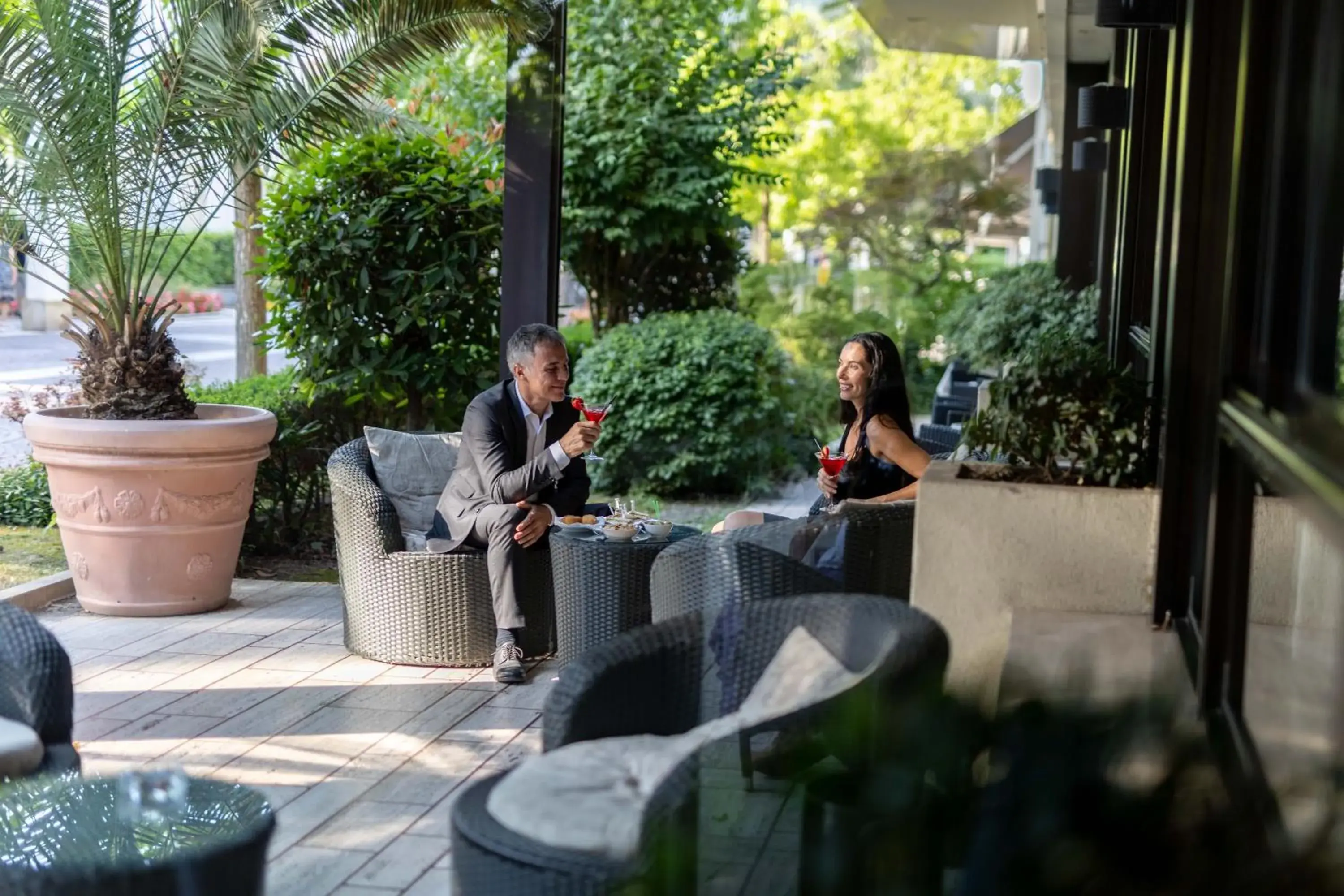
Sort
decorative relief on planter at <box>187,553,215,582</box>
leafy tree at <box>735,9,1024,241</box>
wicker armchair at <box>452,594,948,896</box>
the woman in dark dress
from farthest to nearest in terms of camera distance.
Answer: leafy tree at <box>735,9,1024,241</box>, decorative relief on planter at <box>187,553,215,582</box>, the woman in dark dress, wicker armchair at <box>452,594,948,896</box>

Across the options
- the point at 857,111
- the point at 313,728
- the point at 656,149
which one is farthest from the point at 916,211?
the point at 313,728

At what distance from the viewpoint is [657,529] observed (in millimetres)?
4574

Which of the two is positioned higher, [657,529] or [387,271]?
[387,271]

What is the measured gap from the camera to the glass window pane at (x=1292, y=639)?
2.14 m

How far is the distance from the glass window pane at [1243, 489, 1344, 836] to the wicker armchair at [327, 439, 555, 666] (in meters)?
2.42

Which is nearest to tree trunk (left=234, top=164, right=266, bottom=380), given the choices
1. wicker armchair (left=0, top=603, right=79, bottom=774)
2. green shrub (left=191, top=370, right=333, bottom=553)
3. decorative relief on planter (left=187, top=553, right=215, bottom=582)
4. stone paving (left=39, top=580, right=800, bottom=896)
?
green shrub (left=191, top=370, right=333, bottom=553)

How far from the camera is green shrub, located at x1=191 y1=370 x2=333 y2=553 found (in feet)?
21.3

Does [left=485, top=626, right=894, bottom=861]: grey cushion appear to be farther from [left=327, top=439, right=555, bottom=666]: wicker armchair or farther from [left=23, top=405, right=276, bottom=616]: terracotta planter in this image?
[left=23, top=405, right=276, bottom=616]: terracotta planter

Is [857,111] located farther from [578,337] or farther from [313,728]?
[313,728]

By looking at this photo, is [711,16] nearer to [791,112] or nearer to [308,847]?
[791,112]

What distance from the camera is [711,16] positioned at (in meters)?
9.34

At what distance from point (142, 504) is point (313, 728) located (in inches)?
68.6

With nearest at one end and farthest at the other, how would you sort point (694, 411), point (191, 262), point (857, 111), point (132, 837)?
point (132, 837)
point (191, 262)
point (694, 411)
point (857, 111)

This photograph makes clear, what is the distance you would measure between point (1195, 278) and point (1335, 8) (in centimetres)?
129
